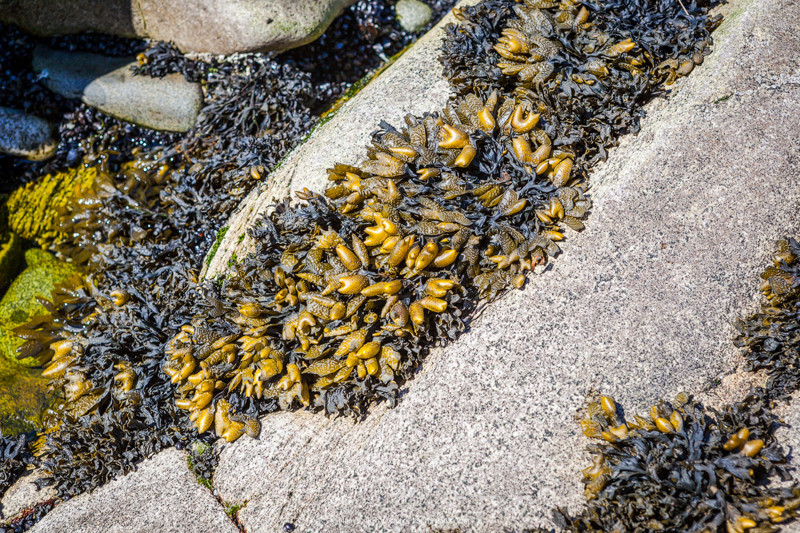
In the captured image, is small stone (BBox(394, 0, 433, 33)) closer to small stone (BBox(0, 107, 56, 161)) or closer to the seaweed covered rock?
small stone (BBox(0, 107, 56, 161))

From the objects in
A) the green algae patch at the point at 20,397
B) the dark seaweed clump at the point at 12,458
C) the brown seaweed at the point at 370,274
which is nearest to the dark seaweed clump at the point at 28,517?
the brown seaweed at the point at 370,274

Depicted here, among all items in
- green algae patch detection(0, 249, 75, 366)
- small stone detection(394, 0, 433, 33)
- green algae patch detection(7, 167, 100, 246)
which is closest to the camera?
green algae patch detection(0, 249, 75, 366)

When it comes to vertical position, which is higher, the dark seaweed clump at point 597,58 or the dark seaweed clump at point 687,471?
the dark seaweed clump at point 597,58

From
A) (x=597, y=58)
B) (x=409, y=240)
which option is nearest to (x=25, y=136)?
(x=409, y=240)

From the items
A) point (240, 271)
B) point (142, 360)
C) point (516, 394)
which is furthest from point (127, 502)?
point (516, 394)

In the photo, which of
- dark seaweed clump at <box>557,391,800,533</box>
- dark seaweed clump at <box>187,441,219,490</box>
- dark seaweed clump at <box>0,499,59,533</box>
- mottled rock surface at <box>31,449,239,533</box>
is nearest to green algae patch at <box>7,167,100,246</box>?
dark seaweed clump at <box>0,499,59,533</box>

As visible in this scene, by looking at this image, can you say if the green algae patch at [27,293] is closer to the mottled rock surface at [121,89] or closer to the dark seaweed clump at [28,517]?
the dark seaweed clump at [28,517]

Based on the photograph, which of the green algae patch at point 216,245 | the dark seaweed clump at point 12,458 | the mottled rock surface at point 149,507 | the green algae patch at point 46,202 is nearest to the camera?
the mottled rock surface at point 149,507
